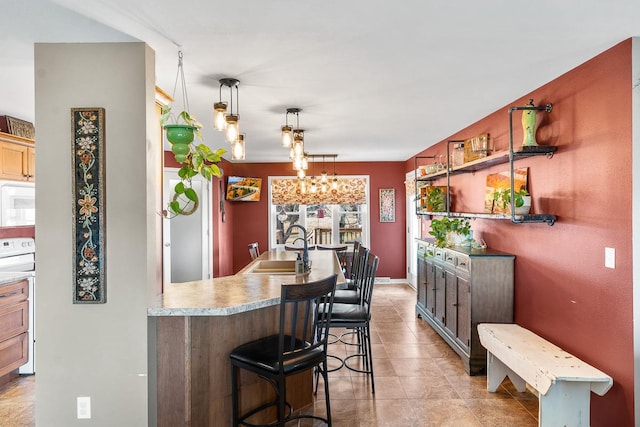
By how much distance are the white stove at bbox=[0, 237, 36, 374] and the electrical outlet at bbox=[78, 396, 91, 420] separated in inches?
65.9

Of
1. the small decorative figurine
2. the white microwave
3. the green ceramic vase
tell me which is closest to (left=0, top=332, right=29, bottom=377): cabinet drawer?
the white microwave

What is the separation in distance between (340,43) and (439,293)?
9.66ft

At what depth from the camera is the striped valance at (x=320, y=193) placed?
7.36 metres

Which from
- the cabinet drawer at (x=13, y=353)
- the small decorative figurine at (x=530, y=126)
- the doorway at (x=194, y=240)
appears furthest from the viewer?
A: the doorway at (x=194, y=240)

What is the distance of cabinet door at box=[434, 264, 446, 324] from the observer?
402 cm

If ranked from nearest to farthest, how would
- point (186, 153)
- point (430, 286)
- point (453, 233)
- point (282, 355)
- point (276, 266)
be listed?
point (282, 355) < point (186, 153) < point (453, 233) < point (276, 266) < point (430, 286)

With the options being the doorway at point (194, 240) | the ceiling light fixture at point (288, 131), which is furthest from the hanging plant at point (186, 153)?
the doorway at point (194, 240)

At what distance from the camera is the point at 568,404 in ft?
7.36

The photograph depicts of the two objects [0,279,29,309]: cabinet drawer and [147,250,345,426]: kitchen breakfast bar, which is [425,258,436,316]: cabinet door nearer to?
[147,250,345,426]: kitchen breakfast bar

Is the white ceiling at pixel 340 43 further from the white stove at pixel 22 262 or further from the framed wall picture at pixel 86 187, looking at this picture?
the white stove at pixel 22 262

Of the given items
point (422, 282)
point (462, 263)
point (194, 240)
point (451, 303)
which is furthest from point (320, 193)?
point (462, 263)

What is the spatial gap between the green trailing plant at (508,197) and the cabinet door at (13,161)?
4.55 meters

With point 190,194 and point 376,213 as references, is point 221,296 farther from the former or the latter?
point 376,213

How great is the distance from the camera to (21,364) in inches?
126
